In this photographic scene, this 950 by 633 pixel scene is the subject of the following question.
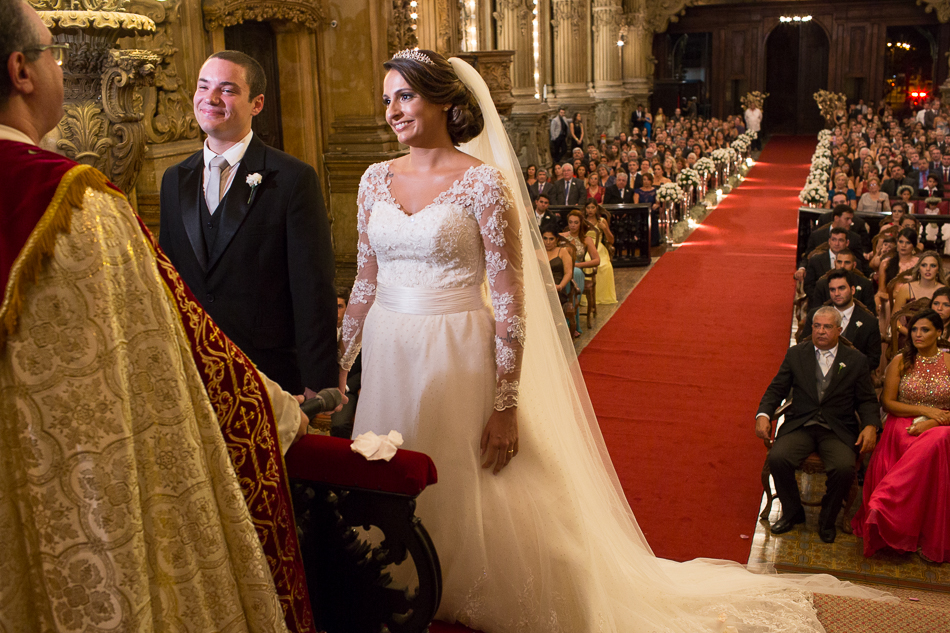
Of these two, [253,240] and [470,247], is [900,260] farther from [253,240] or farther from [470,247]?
[253,240]

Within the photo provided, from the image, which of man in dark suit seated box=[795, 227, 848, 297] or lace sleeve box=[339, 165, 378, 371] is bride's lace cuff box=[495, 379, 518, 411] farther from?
man in dark suit seated box=[795, 227, 848, 297]

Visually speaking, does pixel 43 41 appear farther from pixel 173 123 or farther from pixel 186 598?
pixel 173 123

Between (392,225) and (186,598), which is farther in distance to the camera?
(392,225)

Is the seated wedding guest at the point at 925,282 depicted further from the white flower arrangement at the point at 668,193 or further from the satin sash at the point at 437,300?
the white flower arrangement at the point at 668,193

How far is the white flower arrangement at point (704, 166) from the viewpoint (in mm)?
17969

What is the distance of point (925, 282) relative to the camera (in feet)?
22.4

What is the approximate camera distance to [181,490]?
1.75 metres

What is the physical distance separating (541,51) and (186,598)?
835 inches

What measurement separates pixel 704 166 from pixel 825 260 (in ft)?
34.2

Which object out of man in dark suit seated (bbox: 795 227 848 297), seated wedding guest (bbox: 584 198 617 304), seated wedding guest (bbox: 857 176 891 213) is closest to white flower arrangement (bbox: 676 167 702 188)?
seated wedding guest (bbox: 857 176 891 213)

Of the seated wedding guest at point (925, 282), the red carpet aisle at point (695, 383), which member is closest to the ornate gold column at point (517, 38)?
the red carpet aisle at point (695, 383)

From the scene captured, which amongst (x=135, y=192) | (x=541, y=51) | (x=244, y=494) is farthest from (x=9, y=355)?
(x=541, y=51)

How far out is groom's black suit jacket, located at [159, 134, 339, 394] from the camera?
9.69 ft

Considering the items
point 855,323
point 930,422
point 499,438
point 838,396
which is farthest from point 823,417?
point 499,438
